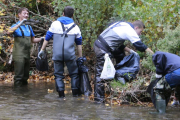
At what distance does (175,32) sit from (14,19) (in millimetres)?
6743

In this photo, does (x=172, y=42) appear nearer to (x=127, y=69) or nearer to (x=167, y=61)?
(x=127, y=69)

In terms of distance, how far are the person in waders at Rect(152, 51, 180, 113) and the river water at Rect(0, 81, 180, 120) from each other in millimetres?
275

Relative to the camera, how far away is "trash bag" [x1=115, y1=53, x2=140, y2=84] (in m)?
6.29

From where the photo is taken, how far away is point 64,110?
557 centimetres

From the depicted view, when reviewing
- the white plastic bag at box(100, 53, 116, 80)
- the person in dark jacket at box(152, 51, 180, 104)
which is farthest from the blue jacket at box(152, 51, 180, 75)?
the white plastic bag at box(100, 53, 116, 80)

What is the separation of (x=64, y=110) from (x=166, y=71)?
1972mm

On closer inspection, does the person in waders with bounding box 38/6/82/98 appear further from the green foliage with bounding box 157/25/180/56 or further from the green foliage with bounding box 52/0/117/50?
the green foliage with bounding box 157/25/180/56

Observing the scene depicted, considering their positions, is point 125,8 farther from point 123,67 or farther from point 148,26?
point 123,67

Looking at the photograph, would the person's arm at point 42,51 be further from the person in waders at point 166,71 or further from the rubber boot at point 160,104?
the rubber boot at point 160,104

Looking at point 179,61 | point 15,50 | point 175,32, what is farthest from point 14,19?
point 179,61

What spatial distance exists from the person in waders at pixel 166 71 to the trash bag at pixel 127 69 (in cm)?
107

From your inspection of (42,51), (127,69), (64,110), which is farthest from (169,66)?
(42,51)

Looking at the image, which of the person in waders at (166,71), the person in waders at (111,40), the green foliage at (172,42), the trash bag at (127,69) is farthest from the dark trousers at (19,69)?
the person in waders at (166,71)

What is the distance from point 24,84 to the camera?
880 cm
